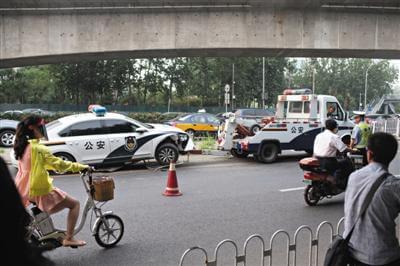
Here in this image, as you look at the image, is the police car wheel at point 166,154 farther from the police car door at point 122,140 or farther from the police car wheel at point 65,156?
the police car wheel at point 65,156

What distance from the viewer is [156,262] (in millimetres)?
5594

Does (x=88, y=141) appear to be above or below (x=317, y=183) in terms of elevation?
above

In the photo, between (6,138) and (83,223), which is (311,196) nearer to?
(83,223)

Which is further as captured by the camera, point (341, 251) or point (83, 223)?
point (83, 223)

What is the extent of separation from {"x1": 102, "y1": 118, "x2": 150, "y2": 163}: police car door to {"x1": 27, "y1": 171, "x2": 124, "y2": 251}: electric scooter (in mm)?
6586

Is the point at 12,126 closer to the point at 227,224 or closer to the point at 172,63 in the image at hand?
the point at 227,224

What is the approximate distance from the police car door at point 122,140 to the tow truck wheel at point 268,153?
13.8 feet

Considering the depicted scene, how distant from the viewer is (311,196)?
880 centimetres

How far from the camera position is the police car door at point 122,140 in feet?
41.4

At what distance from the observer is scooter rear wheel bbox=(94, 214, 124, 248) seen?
5988 mm

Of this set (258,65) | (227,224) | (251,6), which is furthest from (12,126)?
(258,65)

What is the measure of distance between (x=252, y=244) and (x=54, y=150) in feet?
24.5

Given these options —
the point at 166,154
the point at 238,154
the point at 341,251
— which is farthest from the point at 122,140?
the point at 341,251

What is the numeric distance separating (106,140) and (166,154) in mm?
1903
